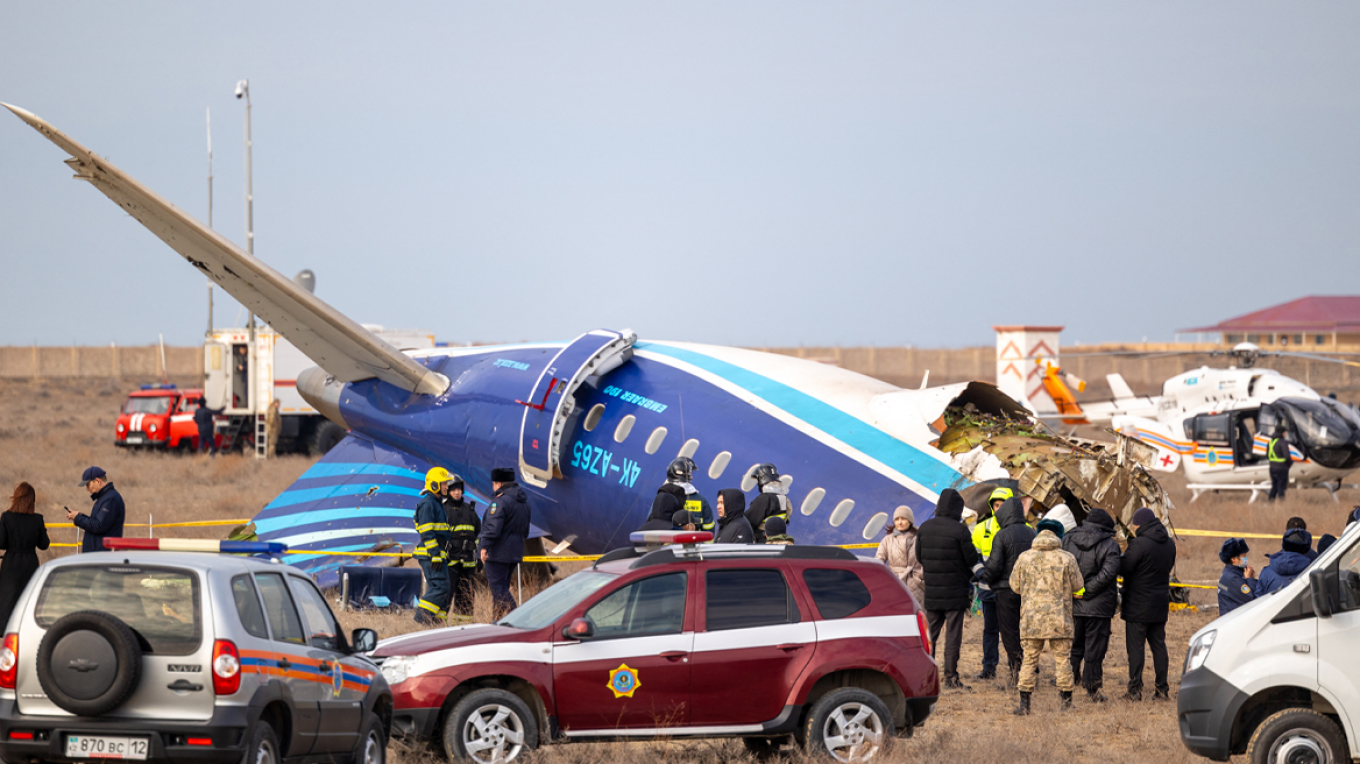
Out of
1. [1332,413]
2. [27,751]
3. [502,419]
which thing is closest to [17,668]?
[27,751]

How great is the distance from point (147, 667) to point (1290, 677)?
7.09m

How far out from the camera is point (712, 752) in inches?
409

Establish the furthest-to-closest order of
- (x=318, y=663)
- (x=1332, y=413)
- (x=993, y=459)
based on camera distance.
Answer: (x=1332, y=413)
(x=993, y=459)
(x=318, y=663)

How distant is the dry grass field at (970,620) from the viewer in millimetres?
10312

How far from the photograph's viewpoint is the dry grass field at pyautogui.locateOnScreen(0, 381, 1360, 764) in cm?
1031

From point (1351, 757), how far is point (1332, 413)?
2298cm

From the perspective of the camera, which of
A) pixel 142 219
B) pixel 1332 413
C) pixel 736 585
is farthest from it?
pixel 1332 413

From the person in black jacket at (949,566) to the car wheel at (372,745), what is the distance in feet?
19.4

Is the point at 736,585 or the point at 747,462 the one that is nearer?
the point at 736,585

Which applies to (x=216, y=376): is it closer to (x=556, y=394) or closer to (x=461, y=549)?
(x=556, y=394)

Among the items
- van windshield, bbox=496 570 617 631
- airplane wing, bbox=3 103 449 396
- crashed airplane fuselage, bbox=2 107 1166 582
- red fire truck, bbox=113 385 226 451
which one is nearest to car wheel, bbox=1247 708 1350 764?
van windshield, bbox=496 570 617 631

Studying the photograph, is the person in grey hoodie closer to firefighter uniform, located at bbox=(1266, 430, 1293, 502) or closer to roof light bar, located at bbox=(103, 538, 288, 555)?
roof light bar, located at bbox=(103, 538, 288, 555)

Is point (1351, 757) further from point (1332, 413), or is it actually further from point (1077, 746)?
point (1332, 413)

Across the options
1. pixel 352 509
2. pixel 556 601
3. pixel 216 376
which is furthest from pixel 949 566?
pixel 216 376
